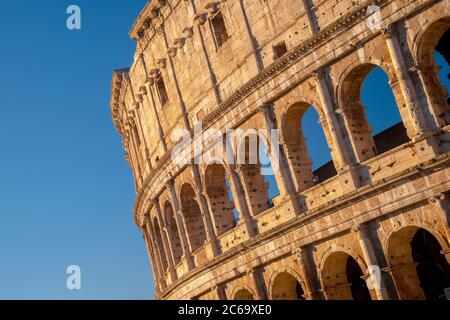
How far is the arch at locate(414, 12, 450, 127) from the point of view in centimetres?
1602

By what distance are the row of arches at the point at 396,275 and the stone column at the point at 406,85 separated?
2313 millimetres

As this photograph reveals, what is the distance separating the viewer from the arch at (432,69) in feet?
52.5

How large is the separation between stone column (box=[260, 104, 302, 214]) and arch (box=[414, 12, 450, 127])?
15.3 ft

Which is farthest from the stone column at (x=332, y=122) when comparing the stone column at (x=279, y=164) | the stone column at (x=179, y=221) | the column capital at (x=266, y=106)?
the stone column at (x=179, y=221)

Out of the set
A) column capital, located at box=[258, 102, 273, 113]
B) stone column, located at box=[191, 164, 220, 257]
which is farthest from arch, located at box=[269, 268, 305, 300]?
column capital, located at box=[258, 102, 273, 113]

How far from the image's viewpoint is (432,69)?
1642 centimetres

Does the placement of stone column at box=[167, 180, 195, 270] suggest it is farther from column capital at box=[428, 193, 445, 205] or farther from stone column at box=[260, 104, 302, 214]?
column capital at box=[428, 193, 445, 205]

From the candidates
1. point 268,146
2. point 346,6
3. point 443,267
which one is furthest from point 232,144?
point 443,267

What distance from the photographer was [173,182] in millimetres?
25000

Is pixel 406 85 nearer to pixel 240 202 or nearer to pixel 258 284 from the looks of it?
pixel 240 202

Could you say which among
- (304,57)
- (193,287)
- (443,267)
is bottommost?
(443,267)

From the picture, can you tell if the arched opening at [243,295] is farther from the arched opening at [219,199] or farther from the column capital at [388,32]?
the column capital at [388,32]

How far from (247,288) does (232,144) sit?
4.17 meters
